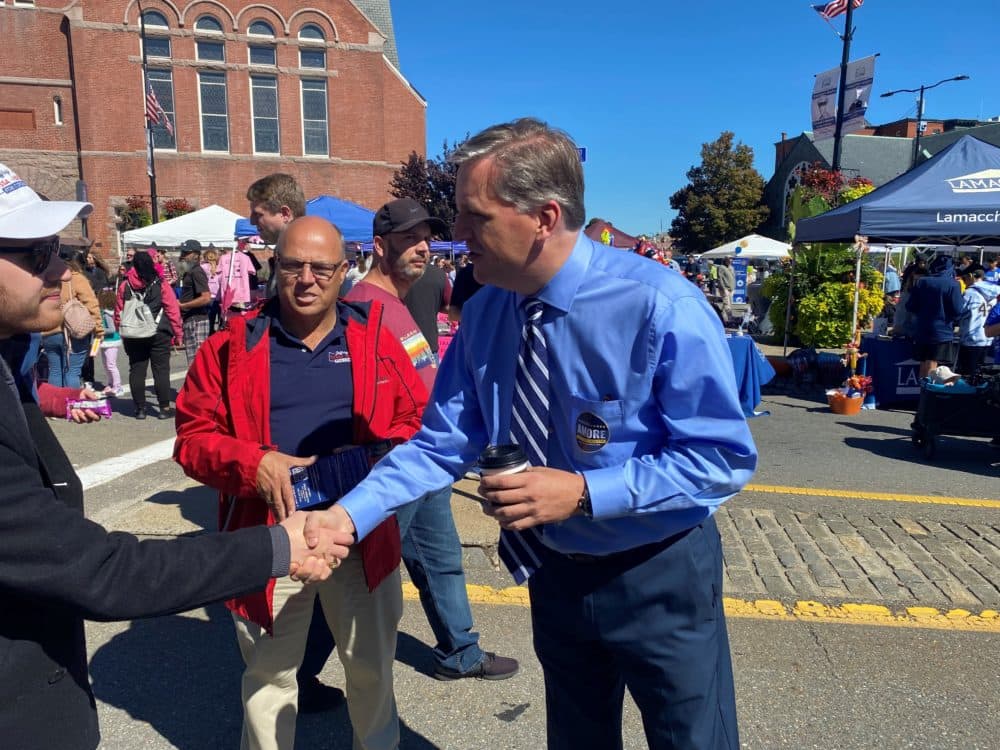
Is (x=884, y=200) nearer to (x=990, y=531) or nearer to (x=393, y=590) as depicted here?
(x=990, y=531)

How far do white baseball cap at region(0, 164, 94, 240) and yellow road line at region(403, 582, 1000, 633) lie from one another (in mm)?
2878

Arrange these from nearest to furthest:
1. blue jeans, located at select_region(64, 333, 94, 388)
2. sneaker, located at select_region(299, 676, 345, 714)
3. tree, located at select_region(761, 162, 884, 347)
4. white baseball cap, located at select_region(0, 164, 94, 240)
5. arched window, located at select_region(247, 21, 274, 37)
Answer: white baseball cap, located at select_region(0, 164, 94, 240)
sneaker, located at select_region(299, 676, 345, 714)
blue jeans, located at select_region(64, 333, 94, 388)
tree, located at select_region(761, 162, 884, 347)
arched window, located at select_region(247, 21, 274, 37)

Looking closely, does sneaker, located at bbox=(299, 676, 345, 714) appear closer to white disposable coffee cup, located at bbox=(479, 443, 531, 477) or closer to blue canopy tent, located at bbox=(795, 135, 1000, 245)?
white disposable coffee cup, located at bbox=(479, 443, 531, 477)

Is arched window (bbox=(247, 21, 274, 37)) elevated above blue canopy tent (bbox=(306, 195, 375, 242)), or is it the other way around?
arched window (bbox=(247, 21, 274, 37))

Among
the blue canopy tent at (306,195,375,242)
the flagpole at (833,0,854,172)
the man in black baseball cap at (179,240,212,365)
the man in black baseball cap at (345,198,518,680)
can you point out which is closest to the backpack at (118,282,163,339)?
the man in black baseball cap at (179,240,212,365)

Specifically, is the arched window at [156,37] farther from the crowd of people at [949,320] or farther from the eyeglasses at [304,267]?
the eyeglasses at [304,267]

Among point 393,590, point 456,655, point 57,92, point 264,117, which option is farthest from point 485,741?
point 57,92

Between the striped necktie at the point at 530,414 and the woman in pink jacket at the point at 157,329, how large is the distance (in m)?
7.69

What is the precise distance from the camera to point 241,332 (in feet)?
7.80

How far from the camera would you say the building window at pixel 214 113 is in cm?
3356

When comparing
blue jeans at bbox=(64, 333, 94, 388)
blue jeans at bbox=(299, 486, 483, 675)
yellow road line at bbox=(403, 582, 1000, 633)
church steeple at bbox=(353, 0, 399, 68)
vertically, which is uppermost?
church steeple at bbox=(353, 0, 399, 68)

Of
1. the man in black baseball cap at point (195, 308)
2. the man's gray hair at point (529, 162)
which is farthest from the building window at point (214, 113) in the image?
the man's gray hair at point (529, 162)

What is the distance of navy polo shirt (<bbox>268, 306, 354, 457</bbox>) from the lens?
2.37 meters

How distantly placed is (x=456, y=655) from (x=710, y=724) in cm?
157
